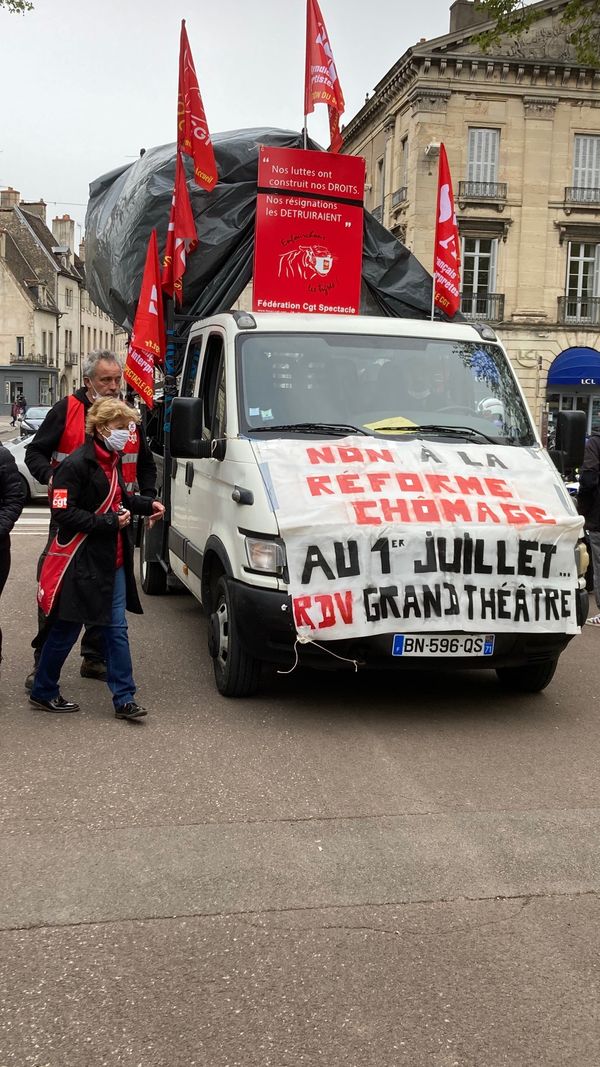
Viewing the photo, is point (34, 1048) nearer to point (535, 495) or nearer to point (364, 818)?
point (364, 818)

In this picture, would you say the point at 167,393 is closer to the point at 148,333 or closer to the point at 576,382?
the point at 148,333

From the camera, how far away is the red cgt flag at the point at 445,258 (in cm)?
907

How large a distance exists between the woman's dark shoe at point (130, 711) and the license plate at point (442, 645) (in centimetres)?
143

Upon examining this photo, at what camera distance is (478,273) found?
1628 inches

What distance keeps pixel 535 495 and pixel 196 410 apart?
2.11 m

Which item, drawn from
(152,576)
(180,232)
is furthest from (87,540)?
(152,576)

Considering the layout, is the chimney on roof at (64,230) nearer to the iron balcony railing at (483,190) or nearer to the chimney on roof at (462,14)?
the chimney on roof at (462,14)

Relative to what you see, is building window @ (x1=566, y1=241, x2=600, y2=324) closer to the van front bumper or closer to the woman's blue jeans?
the van front bumper

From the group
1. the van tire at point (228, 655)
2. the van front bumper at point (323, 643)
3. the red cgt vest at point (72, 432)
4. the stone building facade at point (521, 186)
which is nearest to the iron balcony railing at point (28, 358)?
the stone building facade at point (521, 186)

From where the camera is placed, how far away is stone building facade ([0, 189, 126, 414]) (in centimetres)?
7869

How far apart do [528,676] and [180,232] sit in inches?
177

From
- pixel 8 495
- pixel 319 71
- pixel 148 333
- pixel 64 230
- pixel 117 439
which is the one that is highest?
pixel 64 230

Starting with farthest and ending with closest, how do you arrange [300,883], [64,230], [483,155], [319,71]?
[64,230] → [483,155] → [319,71] → [300,883]

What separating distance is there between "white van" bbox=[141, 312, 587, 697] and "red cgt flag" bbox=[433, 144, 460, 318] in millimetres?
1733
